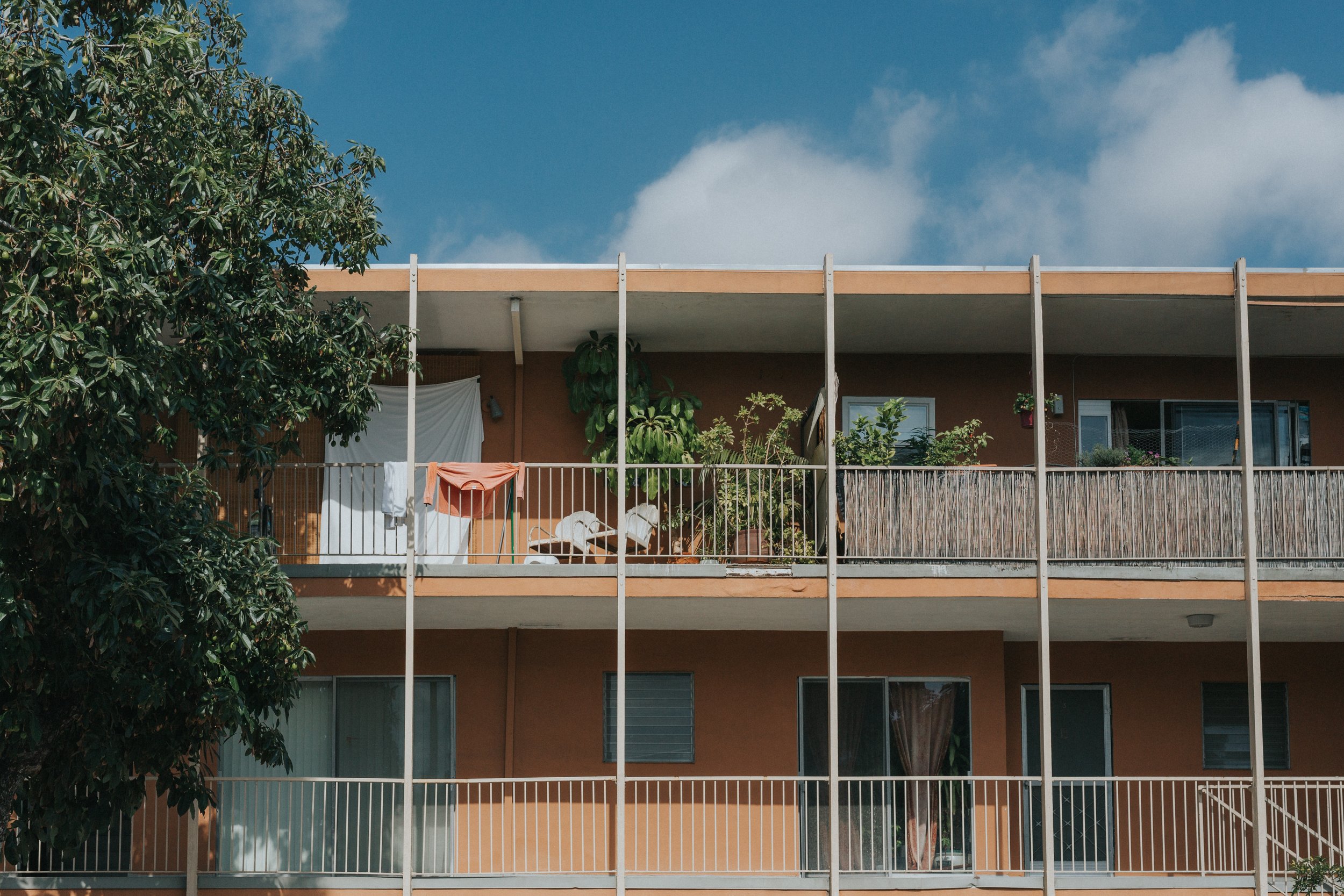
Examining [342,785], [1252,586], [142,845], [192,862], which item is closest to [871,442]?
[1252,586]

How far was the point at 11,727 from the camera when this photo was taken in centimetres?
906

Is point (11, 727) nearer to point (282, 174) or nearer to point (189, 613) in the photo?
point (189, 613)

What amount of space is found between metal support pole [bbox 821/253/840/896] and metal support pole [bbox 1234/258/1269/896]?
3.89 m

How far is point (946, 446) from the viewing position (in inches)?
546

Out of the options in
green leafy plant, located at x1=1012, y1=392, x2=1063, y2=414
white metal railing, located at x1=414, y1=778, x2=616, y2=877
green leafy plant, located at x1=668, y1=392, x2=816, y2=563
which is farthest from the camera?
green leafy plant, located at x1=1012, y1=392, x2=1063, y2=414

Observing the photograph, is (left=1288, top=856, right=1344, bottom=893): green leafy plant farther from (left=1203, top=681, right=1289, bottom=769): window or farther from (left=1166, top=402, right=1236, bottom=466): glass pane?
(left=1166, top=402, right=1236, bottom=466): glass pane

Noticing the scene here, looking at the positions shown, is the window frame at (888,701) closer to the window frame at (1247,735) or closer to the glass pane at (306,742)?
the window frame at (1247,735)

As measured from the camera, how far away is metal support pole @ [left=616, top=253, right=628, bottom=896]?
1226 centimetres

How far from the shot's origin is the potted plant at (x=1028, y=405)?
A: 46.9ft

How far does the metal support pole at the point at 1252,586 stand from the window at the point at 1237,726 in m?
2.03

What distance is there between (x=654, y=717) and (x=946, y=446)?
4.37m

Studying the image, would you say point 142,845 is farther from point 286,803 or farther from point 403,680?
point 403,680

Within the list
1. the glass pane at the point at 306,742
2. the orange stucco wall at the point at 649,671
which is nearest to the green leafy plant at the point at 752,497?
the orange stucco wall at the point at 649,671

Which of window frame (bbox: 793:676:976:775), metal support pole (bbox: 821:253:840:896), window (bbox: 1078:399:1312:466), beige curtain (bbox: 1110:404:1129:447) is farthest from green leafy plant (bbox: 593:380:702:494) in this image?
beige curtain (bbox: 1110:404:1129:447)
